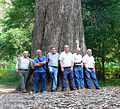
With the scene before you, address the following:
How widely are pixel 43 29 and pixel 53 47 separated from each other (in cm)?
107

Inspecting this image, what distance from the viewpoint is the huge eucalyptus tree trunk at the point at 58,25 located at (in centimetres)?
1065

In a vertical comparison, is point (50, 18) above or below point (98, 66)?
above

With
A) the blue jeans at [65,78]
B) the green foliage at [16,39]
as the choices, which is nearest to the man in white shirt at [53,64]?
the blue jeans at [65,78]

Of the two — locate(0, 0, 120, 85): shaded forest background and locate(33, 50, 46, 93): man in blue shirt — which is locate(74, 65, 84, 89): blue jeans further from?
locate(0, 0, 120, 85): shaded forest background

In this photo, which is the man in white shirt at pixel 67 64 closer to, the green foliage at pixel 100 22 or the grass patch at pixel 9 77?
the green foliage at pixel 100 22

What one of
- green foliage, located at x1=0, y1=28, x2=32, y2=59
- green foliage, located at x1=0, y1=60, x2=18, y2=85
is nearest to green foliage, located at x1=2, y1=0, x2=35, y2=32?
green foliage, located at x1=0, y1=28, x2=32, y2=59

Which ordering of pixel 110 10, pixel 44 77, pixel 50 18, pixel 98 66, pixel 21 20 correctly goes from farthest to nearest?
pixel 98 66
pixel 21 20
pixel 110 10
pixel 50 18
pixel 44 77

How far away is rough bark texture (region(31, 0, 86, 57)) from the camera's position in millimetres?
10648

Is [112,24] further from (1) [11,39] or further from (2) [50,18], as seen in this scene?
(2) [50,18]

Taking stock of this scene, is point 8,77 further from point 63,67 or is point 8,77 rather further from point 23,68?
point 63,67

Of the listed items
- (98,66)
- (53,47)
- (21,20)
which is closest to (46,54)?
(53,47)

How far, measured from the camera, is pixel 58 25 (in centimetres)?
1064

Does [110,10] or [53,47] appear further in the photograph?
[110,10]

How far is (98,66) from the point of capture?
77.6 feet
